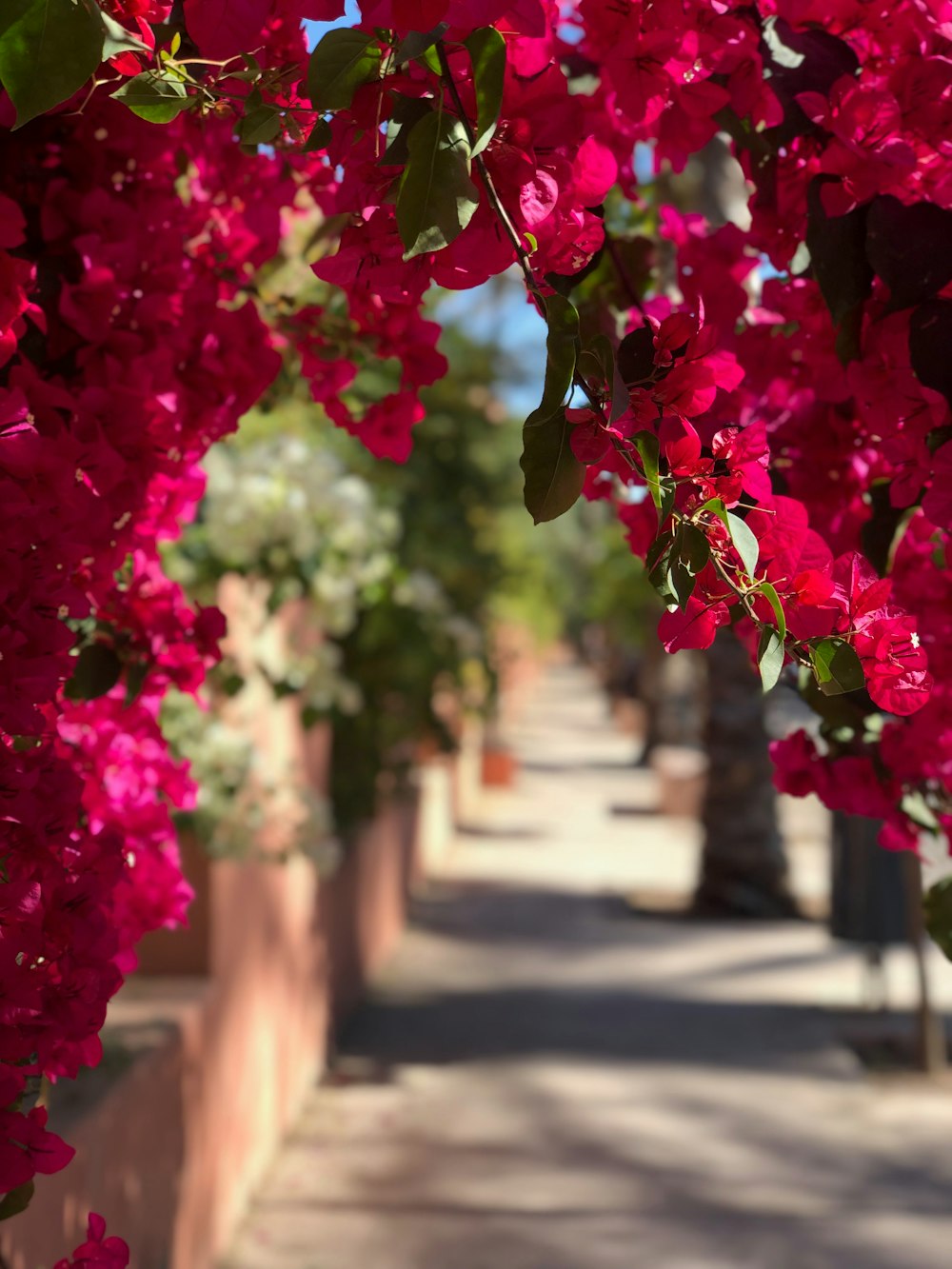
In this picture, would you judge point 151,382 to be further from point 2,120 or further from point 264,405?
point 264,405

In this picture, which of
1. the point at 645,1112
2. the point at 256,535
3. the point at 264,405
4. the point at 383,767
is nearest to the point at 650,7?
the point at 264,405

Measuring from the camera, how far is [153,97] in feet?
3.85

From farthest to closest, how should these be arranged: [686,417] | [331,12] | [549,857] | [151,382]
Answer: [549,857] → [151,382] → [686,417] → [331,12]

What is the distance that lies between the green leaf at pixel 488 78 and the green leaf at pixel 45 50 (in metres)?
0.27

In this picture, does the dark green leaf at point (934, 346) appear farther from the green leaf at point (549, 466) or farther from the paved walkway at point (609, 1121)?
the paved walkway at point (609, 1121)

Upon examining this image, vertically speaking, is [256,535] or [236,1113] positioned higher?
[256,535]

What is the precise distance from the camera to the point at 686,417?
1252 mm

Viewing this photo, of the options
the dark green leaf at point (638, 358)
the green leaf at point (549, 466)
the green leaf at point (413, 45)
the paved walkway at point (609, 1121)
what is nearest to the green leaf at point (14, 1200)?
the green leaf at point (549, 466)

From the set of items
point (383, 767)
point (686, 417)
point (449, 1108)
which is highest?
point (686, 417)

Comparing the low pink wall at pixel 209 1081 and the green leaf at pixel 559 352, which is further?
the low pink wall at pixel 209 1081

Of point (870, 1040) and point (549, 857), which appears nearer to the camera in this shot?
point (870, 1040)

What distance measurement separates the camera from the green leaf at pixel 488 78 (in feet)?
3.36

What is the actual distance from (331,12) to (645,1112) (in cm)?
533

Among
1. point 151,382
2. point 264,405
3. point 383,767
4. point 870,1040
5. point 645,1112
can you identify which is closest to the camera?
point 151,382
